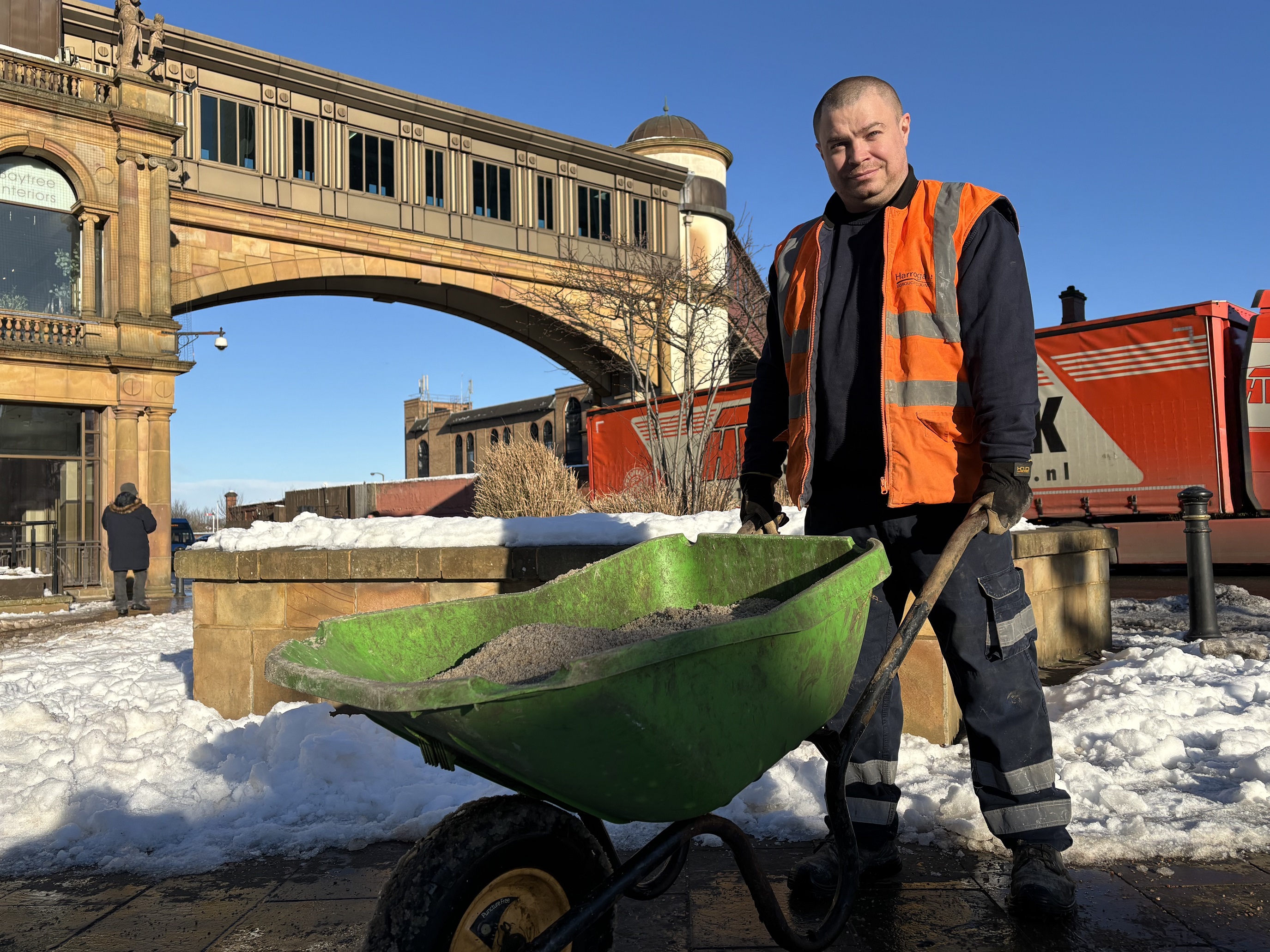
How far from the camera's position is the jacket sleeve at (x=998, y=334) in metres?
2.55

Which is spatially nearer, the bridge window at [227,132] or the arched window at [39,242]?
the arched window at [39,242]

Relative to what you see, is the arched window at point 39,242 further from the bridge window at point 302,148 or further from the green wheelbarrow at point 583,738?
the green wheelbarrow at point 583,738

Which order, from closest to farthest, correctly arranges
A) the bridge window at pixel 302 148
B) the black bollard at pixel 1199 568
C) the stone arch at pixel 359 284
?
the black bollard at pixel 1199 568
the stone arch at pixel 359 284
the bridge window at pixel 302 148

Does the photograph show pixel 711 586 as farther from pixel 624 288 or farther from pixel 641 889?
pixel 624 288

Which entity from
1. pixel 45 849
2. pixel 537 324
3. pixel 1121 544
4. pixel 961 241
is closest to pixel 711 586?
pixel 961 241

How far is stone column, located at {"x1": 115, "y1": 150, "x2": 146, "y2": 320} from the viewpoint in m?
18.6

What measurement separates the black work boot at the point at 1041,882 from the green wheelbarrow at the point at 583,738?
0.67m

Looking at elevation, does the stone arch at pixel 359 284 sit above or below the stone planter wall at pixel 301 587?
above

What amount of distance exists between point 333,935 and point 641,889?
3.47 ft

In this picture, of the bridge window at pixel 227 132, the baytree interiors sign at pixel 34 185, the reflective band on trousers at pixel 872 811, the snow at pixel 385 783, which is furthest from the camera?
the bridge window at pixel 227 132

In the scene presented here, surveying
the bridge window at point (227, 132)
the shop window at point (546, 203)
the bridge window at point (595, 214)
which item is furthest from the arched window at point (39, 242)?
the bridge window at point (595, 214)

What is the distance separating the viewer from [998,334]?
2.61 m

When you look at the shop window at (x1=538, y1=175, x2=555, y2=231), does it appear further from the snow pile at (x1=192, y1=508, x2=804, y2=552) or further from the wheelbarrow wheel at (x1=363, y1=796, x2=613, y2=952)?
the wheelbarrow wheel at (x1=363, y1=796, x2=613, y2=952)

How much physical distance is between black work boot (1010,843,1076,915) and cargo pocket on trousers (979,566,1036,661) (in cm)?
53
